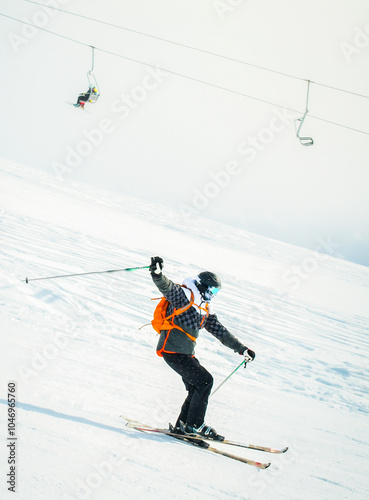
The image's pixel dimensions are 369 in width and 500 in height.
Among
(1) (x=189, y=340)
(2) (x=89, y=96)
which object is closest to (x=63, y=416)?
(1) (x=189, y=340)

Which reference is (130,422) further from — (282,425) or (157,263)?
(282,425)

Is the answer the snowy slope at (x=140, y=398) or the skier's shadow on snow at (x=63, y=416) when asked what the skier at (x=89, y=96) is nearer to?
the snowy slope at (x=140, y=398)

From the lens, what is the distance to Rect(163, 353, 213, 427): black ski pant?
139 inches

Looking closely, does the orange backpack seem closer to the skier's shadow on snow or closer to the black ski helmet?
the black ski helmet

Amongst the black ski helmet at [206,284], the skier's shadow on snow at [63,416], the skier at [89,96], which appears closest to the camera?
the skier's shadow on snow at [63,416]

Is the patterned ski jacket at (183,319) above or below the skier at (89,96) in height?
below

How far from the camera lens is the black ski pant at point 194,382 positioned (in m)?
3.54

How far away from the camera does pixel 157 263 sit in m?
3.43

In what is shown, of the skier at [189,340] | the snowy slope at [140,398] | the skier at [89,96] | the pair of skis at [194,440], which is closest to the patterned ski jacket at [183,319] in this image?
the skier at [189,340]

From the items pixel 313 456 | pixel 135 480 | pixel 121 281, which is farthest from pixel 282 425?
pixel 121 281

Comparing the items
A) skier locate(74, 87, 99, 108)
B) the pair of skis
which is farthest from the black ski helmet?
skier locate(74, 87, 99, 108)

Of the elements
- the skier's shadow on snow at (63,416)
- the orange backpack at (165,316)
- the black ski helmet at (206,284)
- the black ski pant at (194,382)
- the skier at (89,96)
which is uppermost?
the skier at (89,96)

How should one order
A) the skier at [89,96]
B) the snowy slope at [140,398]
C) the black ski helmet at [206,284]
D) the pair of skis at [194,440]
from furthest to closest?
the skier at [89,96] → the black ski helmet at [206,284] → the pair of skis at [194,440] → the snowy slope at [140,398]

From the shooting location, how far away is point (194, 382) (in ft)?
11.7
